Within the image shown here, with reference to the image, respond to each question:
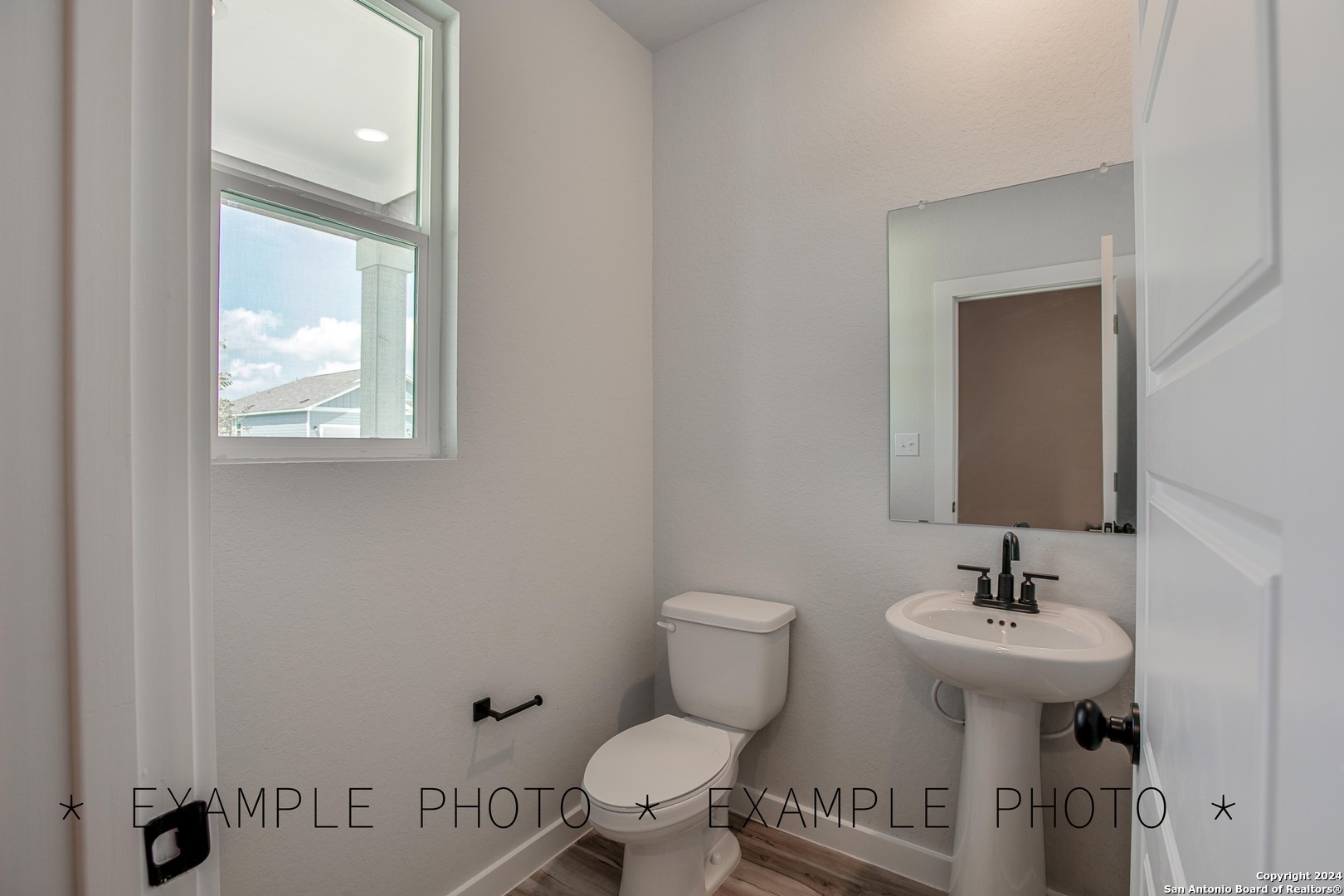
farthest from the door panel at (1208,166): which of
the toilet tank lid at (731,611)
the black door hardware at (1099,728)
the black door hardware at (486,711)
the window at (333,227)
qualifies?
the black door hardware at (486,711)

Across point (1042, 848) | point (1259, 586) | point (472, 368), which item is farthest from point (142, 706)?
point (1042, 848)

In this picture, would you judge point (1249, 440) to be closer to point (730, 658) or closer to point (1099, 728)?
point (1099, 728)

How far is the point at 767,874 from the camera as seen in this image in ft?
5.94

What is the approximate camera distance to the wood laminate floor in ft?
5.74

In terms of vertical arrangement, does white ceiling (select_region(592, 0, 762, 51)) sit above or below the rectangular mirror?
above

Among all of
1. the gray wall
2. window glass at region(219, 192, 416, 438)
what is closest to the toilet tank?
→ window glass at region(219, 192, 416, 438)

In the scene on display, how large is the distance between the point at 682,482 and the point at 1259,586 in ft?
6.39

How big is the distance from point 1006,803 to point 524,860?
52.1 inches

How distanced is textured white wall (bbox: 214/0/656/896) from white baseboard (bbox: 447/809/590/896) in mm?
36

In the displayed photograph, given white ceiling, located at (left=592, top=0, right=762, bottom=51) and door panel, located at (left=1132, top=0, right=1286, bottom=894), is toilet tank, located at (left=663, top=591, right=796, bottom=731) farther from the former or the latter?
white ceiling, located at (left=592, top=0, right=762, bottom=51)

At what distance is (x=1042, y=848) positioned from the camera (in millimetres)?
1513

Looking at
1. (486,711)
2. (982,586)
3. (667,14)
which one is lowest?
(486,711)

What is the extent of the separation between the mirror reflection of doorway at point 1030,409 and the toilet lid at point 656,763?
98cm

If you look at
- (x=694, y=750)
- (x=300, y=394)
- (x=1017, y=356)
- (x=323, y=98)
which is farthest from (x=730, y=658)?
(x=323, y=98)
